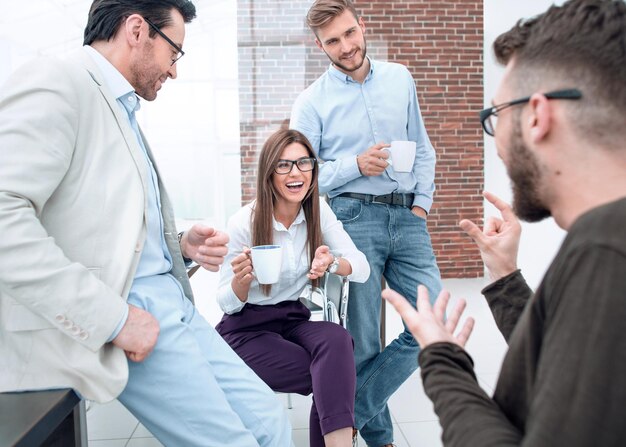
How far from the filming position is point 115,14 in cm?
139

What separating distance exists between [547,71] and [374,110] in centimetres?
168

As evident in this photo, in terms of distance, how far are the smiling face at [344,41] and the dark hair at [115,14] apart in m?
0.95

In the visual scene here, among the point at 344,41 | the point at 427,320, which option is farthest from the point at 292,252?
the point at 427,320

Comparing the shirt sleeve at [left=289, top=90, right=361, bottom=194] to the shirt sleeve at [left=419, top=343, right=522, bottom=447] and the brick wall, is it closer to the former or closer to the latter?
the shirt sleeve at [left=419, top=343, right=522, bottom=447]

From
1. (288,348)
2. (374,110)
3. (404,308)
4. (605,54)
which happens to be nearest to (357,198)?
(374,110)

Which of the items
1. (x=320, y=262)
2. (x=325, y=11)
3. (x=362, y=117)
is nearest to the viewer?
(x=320, y=262)

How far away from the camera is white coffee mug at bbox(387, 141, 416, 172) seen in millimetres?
2129

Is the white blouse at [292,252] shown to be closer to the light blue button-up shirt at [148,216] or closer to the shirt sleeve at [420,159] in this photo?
the shirt sleeve at [420,159]

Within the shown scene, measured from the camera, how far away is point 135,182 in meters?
1.26

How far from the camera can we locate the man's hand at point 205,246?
5.37 ft

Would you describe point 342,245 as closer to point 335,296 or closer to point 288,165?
point 335,296

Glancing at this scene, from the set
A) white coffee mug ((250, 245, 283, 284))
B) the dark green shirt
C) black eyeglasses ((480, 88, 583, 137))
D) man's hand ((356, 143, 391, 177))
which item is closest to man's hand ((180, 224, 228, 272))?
white coffee mug ((250, 245, 283, 284))

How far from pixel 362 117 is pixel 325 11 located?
1.44 feet

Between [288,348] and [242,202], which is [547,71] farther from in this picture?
[242,202]
